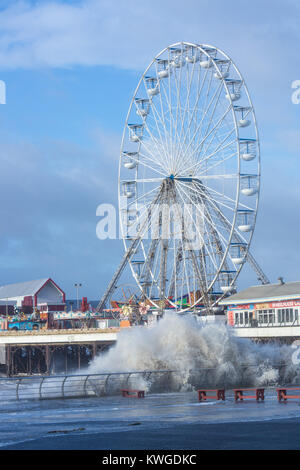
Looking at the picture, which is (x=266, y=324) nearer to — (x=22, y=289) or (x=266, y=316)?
(x=266, y=316)

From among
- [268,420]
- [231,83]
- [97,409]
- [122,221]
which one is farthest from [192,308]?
[268,420]

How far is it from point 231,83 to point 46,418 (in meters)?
43.1

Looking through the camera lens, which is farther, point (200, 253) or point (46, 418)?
point (200, 253)

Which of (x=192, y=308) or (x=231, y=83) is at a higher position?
(x=231, y=83)

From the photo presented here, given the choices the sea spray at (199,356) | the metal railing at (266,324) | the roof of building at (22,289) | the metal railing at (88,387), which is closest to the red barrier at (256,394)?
the metal railing at (88,387)

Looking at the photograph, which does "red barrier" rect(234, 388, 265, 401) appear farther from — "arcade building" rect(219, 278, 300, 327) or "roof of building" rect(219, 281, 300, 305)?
"roof of building" rect(219, 281, 300, 305)

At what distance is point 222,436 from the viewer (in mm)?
24016

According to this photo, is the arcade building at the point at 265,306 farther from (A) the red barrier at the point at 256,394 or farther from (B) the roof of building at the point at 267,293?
(A) the red barrier at the point at 256,394

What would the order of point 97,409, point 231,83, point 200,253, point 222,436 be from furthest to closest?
point 200,253, point 231,83, point 97,409, point 222,436

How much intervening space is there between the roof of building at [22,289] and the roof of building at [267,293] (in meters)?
52.8

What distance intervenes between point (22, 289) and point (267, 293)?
65.8 m

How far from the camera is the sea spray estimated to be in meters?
48.5

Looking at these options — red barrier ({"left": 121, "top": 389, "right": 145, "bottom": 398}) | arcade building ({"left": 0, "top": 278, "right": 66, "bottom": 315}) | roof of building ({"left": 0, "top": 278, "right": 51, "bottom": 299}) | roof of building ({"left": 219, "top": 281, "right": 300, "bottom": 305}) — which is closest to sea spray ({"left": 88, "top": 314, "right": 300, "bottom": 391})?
red barrier ({"left": 121, "top": 389, "right": 145, "bottom": 398})
